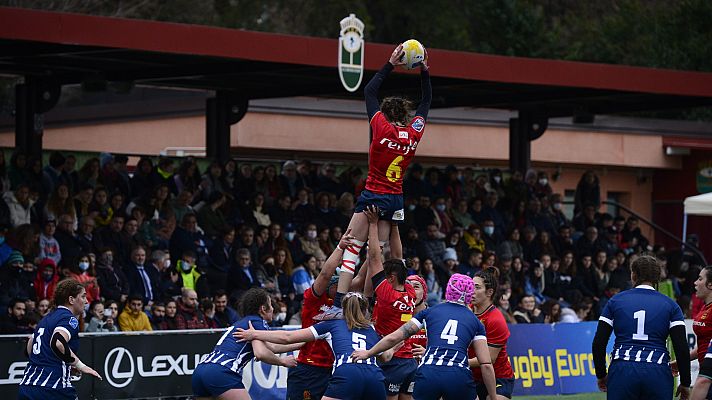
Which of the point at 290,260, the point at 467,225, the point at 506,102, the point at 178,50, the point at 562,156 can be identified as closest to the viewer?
the point at 178,50

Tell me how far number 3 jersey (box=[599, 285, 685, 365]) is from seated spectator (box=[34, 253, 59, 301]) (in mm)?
8077

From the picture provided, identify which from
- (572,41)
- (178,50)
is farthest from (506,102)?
(572,41)

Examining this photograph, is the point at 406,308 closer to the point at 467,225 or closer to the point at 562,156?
→ the point at 467,225

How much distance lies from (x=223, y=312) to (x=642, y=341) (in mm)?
8083

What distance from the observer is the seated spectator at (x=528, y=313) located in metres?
20.3

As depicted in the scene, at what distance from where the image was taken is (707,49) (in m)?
43.9

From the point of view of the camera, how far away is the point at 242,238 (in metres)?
19.6

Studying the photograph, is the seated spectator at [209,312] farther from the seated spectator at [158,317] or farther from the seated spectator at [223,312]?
the seated spectator at [158,317]

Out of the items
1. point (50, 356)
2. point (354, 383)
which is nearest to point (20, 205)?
point (50, 356)

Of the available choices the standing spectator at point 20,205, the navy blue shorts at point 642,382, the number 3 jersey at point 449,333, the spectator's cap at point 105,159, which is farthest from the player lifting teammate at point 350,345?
the spectator's cap at point 105,159

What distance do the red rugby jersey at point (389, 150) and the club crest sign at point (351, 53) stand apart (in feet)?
25.1

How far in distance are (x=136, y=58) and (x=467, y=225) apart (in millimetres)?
6758

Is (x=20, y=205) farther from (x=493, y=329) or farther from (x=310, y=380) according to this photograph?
(x=493, y=329)

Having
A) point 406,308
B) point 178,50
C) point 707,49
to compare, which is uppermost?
point 707,49
